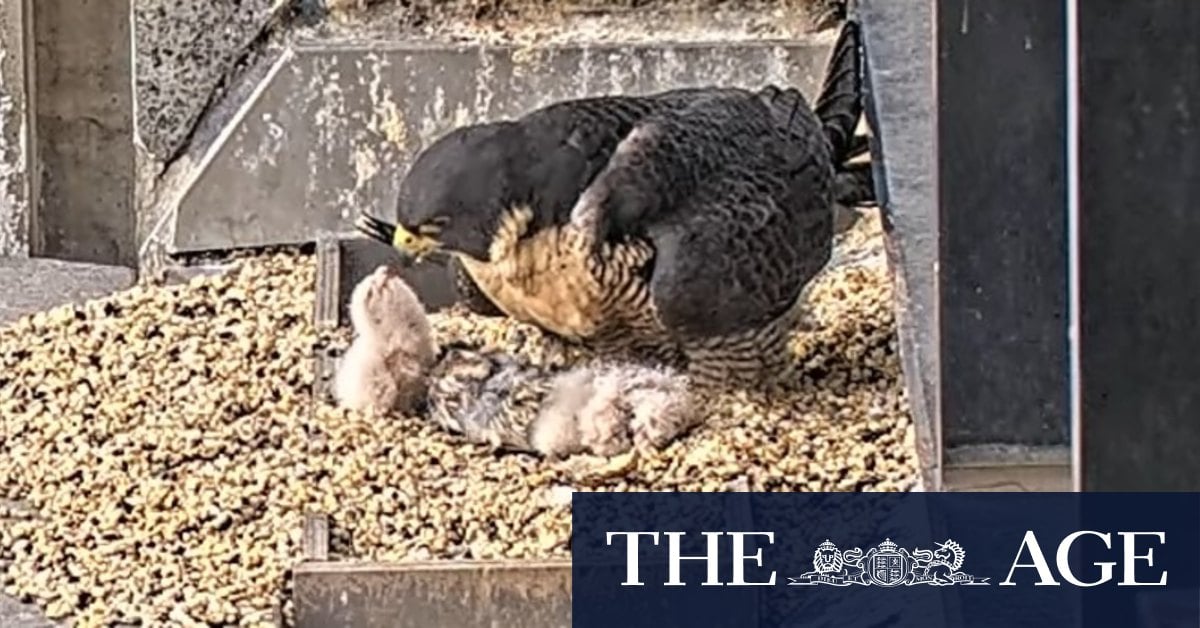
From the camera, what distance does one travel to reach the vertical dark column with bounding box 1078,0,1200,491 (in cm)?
189

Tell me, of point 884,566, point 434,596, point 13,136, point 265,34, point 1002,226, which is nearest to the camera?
point 1002,226

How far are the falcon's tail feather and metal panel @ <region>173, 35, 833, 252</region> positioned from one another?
0.79 feet

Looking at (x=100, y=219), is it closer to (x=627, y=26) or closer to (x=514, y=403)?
(x=627, y=26)

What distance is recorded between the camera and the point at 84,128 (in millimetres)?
5637

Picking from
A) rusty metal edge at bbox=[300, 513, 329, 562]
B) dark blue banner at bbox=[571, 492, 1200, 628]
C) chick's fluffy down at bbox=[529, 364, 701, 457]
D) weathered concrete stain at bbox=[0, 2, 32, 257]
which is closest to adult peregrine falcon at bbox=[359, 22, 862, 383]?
chick's fluffy down at bbox=[529, 364, 701, 457]

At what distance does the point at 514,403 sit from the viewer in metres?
3.84

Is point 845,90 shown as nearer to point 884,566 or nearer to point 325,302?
point 325,302

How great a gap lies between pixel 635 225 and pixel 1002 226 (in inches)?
36.3

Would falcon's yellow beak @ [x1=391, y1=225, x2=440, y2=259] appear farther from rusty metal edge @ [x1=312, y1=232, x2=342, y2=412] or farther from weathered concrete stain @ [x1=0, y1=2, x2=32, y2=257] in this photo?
weathered concrete stain @ [x1=0, y1=2, x2=32, y2=257]

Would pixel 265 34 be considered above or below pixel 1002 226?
above

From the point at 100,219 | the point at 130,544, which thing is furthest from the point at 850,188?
the point at 100,219

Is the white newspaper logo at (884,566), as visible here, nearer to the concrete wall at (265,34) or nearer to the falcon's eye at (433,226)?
the falcon's eye at (433,226)

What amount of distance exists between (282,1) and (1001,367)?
2178 millimetres

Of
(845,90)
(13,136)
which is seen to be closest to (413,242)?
(845,90)
